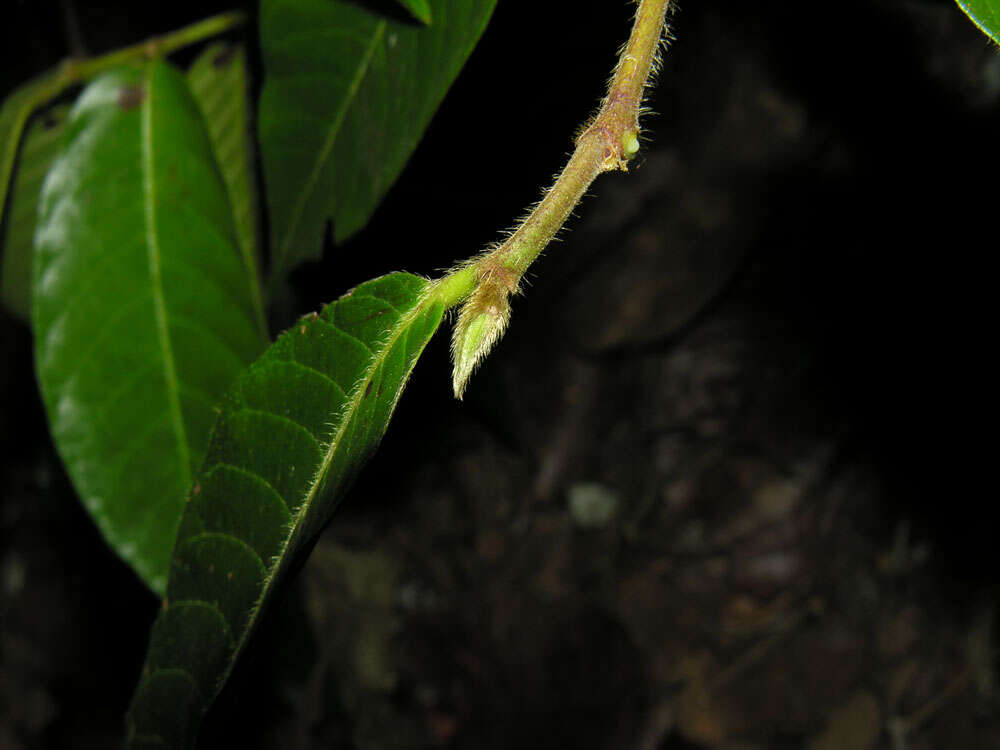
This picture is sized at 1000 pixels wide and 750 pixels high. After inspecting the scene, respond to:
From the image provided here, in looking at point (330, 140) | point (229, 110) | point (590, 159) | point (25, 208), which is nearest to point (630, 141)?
point (590, 159)

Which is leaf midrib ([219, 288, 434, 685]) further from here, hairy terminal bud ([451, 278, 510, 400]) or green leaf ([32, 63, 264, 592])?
green leaf ([32, 63, 264, 592])

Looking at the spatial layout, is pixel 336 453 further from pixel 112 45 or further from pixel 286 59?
pixel 112 45

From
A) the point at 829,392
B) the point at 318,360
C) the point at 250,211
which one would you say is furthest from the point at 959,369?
the point at 318,360

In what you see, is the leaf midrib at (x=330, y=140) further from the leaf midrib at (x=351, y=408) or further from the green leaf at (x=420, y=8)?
the leaf midrib at (x=351, y=408)

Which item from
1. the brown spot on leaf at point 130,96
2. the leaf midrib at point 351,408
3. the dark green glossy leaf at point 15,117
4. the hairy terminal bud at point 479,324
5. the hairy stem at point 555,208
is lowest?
the dark green glossy leaf at point 15,117

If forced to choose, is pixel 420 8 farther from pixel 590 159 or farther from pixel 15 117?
pixel 15 117

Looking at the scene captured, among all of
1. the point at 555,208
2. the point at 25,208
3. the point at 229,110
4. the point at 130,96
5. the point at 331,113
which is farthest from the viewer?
the point at 25,208

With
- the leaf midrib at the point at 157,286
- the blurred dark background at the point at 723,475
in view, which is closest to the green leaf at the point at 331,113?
the leaf midrib at the point at 157,286
